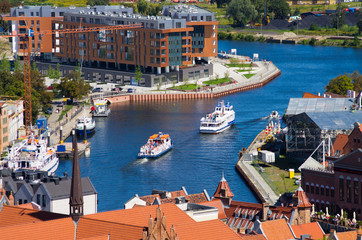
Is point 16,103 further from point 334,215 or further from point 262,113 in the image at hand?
point 334,215

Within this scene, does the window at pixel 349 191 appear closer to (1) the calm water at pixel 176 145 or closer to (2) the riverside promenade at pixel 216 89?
(1) the calm water at pixel 176 145

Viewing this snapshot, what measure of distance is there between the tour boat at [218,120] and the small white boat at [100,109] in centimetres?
1523

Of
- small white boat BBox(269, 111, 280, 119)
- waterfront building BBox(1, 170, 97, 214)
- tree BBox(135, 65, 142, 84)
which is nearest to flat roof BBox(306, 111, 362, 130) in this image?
small white boat BBox(269, 111, 280, 119)

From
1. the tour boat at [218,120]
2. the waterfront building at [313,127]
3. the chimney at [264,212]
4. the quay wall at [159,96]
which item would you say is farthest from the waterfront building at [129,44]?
the chimney at [264,212]

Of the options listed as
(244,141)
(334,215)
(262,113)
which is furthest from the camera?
(262,113)

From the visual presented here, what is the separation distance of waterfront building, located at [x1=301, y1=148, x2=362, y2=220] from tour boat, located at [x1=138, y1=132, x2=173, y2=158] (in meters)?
23.3

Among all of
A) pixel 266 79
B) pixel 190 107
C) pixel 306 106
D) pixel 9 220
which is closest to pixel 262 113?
pixel 190 107

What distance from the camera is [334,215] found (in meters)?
79.4

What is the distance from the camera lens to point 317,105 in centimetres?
10869

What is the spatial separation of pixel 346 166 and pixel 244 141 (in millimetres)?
32286

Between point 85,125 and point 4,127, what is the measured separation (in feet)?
37.9

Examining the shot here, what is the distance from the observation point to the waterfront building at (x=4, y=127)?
104 metres

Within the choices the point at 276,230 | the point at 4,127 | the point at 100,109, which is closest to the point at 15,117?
the point at 4,127

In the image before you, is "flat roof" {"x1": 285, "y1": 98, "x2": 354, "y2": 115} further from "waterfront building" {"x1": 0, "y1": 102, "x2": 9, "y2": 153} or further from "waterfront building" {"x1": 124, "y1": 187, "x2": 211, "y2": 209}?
"waterfront building" {"x1": 124, "y1": 187, "x2": 211, "y2": 209}
